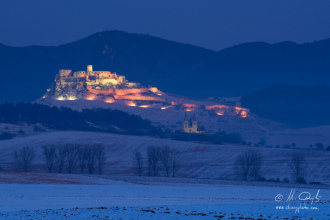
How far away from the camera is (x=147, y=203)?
51.4 meters

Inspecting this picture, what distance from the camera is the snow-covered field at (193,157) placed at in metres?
119

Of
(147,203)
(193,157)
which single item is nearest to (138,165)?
(193,157)

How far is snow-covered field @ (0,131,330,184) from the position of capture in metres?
119

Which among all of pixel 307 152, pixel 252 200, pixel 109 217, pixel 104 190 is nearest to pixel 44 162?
pixel 307 152

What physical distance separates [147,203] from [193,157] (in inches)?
3998

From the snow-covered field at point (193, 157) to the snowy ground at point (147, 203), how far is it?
43131 millimetres

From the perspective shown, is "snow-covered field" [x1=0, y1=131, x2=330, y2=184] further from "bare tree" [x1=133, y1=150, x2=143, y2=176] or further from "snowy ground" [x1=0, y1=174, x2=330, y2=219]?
"snowy ground" [x1=0, y1=174, x2=330, y2=219]

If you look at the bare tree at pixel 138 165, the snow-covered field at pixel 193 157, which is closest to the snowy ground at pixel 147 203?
the snow-covered field at pixel 193 157

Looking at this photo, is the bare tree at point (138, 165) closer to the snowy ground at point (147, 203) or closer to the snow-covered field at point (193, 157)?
the snow-covered field at point (193, 157)

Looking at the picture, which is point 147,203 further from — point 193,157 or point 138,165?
point 193,157

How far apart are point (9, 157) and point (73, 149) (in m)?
27.8

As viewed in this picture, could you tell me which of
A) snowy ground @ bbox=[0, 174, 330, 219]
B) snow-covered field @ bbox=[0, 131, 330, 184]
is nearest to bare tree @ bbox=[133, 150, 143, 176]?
snow-covered field @ bbox=[0, 131, 330, 184]

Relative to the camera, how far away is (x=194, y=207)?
155ft

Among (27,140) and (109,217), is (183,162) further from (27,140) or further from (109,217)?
(109,217)
